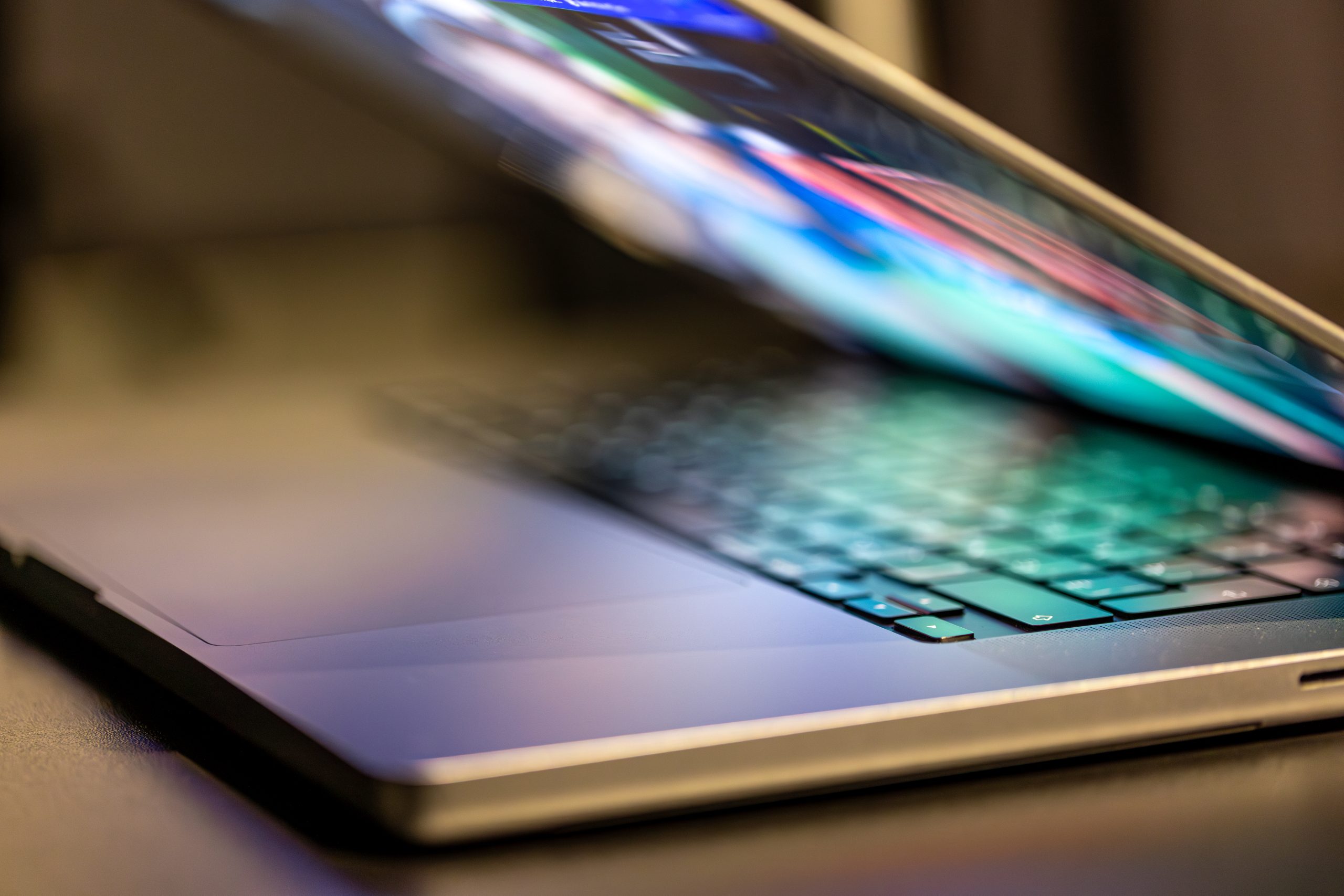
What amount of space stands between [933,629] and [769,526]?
0.14 meters

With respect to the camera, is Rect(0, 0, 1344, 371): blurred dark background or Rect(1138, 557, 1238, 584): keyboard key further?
Rect(0, 0, 1344, 371): blurred dark background

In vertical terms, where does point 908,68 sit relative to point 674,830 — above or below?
above

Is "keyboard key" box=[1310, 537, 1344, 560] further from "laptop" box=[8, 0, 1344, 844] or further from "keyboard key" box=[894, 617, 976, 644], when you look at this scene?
"keyboard key" box=[894, 617, 976, 644]

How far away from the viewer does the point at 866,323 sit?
2.59 ft

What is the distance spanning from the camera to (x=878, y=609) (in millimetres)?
359

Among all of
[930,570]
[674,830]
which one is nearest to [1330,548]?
[930,570]

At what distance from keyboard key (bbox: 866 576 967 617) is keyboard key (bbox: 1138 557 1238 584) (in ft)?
0.21

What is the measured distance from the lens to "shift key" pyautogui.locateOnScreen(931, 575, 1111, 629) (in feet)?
1.13

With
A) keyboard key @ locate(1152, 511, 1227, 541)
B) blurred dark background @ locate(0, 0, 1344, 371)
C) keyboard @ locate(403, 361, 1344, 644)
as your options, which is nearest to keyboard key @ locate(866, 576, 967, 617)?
keyboard @ locate(403, 361, 1344, 644)

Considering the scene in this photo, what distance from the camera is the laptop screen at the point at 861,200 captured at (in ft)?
1.17

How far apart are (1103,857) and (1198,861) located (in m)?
0.02

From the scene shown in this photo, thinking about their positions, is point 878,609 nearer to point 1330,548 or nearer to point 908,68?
point 1330,548

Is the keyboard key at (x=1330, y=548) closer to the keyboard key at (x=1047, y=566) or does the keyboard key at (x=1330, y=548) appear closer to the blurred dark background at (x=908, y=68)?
the keyboard key at (x=1047, y=566)

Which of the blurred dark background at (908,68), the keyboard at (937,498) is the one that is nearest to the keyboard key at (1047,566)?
the keyboard at (937,498)
